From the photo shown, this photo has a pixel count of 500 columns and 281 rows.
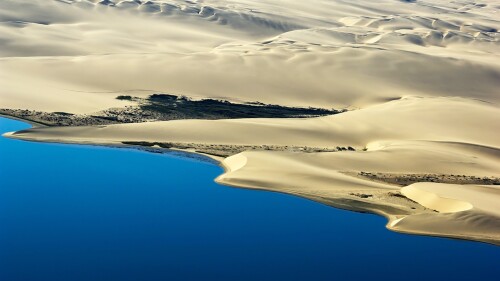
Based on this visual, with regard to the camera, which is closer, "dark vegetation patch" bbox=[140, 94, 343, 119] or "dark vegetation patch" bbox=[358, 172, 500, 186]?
"dark vegetation patch" bbox=[358, 172, 500, 186]

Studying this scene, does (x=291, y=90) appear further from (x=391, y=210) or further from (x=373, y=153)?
(x=391, y=210)

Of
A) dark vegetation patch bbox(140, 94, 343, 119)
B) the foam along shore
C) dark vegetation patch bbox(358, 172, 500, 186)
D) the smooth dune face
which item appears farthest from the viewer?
the smooth dune face

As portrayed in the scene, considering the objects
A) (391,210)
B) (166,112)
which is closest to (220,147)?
(166,112)

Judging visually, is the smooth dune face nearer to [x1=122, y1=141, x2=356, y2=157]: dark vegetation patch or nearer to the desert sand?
the desert sand

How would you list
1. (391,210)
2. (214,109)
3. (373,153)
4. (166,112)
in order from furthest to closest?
(214,109), (166,112), (373,153), (391,210)

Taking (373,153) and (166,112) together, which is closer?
(373,153)

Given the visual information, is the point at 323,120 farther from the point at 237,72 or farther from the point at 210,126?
the point at 237,72

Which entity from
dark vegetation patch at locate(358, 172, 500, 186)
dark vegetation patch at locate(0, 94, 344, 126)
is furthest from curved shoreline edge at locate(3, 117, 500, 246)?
dark vegetation patch at locate(0, 94, 344, 126)
